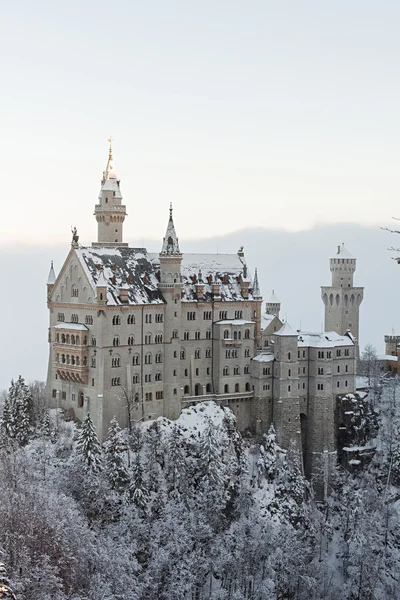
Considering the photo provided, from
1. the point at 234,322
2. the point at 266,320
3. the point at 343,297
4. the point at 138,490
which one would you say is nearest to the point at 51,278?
the point at 234,322

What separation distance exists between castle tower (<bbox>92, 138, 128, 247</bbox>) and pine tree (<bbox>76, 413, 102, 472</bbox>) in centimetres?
3220

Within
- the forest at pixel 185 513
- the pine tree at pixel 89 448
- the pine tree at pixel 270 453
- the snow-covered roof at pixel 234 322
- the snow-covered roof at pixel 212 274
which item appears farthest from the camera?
the snow-covered roof at pixel 234 322

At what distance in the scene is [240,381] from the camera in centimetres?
12038

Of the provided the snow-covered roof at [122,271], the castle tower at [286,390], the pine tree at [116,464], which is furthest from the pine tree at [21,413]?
the castle tower at [286,390]

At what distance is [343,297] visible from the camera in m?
144

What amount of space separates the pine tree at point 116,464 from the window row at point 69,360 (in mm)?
12665

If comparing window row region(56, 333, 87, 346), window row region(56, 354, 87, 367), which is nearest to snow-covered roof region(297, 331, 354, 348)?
window row region(56, 354, 87, 367)

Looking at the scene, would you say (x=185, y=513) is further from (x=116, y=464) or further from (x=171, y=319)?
(x=171, y=319)

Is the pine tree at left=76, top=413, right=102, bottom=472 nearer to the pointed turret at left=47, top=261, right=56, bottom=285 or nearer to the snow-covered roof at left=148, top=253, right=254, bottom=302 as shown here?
the pointed turret at left=47, top=261, right=56, bottom=285

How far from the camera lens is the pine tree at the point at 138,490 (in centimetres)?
9525

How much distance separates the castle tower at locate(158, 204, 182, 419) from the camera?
370 ft

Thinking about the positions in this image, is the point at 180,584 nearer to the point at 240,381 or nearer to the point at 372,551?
the point at 372,551

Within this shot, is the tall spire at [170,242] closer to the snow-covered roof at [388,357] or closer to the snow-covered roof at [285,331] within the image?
the snow-covered roof at [285,331]

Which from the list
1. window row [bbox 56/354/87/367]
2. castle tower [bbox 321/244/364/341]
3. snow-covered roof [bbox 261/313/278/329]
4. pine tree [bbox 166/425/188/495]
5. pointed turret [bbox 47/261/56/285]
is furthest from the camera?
castle tower [bbox 321/244/364/341]
